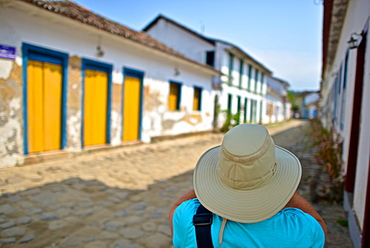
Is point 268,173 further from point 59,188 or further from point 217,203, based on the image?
point 59,188

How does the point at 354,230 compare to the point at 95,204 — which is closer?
the point at 354,230

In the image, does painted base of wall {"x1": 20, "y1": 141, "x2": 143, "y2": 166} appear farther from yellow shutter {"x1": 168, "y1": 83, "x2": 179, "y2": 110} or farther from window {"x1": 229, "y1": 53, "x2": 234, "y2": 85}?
window {"x1": 229, "y1": 53, "x2": 234, "y2": 85}

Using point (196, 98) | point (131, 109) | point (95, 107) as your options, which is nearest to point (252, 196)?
point (95, 107)

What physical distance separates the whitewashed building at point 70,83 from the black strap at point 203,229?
525 cm

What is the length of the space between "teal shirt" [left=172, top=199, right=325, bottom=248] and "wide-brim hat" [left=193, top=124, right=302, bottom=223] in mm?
45

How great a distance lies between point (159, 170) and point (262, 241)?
4.86 metres

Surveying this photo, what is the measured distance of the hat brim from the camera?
3.63ft

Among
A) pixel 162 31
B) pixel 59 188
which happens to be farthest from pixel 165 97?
pixel 162 31

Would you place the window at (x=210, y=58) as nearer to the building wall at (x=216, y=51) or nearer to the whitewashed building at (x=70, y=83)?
the building wall at (x=216, y=51)

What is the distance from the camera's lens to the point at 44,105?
227 inches

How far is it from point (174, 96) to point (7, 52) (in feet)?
21.5

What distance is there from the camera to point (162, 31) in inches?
614

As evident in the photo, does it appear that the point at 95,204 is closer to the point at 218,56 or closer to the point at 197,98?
the point at 197,98

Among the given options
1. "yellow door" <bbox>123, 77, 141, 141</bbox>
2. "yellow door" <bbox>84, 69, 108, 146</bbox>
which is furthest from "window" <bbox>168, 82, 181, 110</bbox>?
"yellow door" <bbox>84, 69, 108, 146</bbox>
